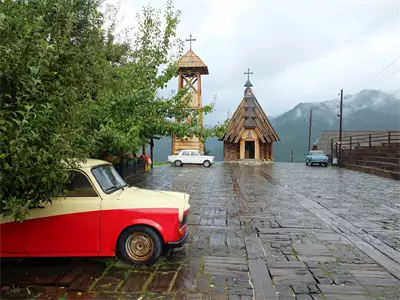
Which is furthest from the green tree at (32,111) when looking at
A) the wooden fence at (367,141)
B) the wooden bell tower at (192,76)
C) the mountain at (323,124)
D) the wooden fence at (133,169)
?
the mountain at (323,124)

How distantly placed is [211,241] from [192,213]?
2.27m

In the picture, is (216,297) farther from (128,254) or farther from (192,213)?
(192,213)

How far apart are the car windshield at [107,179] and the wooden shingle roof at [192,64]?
89.7ft

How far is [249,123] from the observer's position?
34.4 meters

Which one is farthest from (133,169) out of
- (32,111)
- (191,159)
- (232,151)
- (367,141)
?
(232,151)

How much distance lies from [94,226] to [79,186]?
602 mm

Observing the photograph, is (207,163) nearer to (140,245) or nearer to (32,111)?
(140,245)

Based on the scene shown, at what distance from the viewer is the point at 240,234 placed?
6.25 metres

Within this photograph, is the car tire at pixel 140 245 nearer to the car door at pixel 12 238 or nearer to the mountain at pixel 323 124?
the car door at pixel 12 238

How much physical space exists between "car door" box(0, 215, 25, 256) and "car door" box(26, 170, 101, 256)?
8cm

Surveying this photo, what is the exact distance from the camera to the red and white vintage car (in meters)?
4.36

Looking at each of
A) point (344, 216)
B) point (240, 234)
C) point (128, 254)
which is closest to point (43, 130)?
point (128, 254)

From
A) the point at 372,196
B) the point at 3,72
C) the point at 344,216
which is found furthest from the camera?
the point at 372,196

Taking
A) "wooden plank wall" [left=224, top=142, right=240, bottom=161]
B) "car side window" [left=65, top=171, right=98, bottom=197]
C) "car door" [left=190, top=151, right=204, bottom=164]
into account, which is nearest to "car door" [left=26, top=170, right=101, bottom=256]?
"car side window" [left=65, top=171, right=98, bottom=197]
